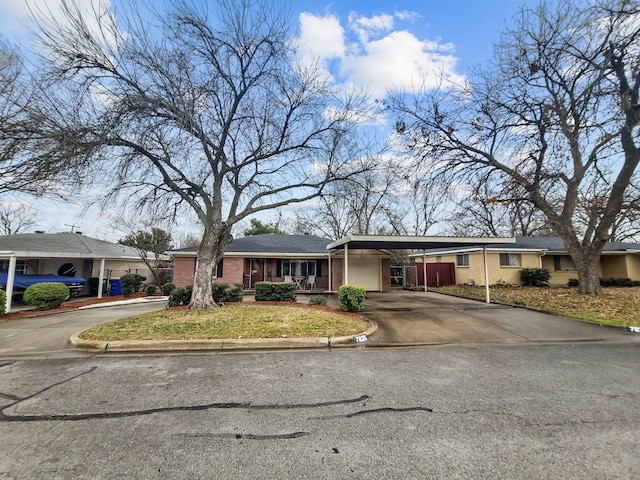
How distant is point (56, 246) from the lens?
14.9 m

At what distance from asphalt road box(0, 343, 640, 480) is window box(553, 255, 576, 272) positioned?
20.6 m

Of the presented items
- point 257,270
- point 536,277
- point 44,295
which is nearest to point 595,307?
point 536,277

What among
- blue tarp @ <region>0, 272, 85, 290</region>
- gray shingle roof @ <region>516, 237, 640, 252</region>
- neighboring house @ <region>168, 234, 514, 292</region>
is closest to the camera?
blue tarp @ <region>0, 272, 85, 290</region>

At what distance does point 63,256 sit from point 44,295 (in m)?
2.80

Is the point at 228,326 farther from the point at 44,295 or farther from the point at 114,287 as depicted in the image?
the point at 114,287

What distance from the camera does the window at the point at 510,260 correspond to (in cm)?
2097

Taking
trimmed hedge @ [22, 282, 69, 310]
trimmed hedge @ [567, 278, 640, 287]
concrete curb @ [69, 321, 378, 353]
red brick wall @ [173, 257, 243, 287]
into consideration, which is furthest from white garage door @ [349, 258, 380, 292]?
trimmed hedge @ [22, 282, 69, 310]

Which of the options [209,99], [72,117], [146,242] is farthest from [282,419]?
[146,242]

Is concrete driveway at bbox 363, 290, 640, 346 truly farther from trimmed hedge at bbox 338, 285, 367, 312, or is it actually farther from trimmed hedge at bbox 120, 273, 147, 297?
trimmed hedge at bbox 120, 273, 147, 297

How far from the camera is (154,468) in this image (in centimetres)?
248

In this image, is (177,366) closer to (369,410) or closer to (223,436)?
(223,436)

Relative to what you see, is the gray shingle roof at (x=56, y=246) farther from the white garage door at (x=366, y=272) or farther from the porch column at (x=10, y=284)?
the white garage door at (x=366, y=272)

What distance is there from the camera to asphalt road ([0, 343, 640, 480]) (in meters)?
2.51

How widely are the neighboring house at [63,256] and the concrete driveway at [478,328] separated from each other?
1337 centimetres
